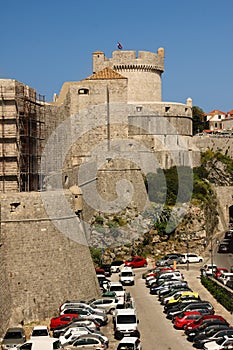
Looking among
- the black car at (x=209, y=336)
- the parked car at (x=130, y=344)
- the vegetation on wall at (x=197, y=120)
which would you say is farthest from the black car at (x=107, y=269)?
the vegetation on wall at (x=197, y=120)

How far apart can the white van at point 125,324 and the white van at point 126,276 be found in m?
8.49

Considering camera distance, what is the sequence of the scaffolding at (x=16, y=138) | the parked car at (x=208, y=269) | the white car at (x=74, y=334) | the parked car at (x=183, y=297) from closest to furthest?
1. the white car at (x=74, y=334)
2. the parked car at (x=183, y=297)
3. the scaffolding at (x=16, y=138)
4. the parked car at (x=208, y=269)

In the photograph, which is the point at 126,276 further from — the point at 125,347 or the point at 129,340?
the point at 125,347

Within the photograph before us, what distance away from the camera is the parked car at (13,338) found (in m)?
24.8

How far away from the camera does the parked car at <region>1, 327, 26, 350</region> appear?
2484 centimetres

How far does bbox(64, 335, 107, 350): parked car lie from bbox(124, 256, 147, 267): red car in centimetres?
1680

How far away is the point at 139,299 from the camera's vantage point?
3388 cm

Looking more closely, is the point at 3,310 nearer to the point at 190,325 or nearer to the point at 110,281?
the point at 190,325

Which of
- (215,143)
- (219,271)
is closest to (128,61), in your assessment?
(215,143)

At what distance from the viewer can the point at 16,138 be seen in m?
35.7

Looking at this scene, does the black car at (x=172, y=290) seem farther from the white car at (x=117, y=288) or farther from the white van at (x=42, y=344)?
the white van at (x=42, y=344)

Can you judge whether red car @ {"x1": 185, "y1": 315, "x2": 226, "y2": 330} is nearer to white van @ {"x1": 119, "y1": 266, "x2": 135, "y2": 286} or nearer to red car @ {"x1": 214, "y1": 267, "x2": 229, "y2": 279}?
white van @ {"x1": 119, "y1": 266, "x2": 135, "y2": 286}

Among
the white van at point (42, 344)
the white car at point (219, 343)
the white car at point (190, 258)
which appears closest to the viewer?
the white van at point (42, 344)

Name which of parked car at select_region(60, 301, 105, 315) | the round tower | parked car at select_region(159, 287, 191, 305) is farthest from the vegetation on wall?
parked car at select_region(60, 301, 105, 315)
